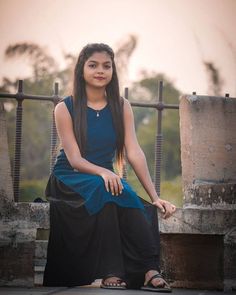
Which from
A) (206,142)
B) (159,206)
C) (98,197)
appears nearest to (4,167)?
(98,197)

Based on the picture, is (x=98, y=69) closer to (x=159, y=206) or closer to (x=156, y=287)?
(x=159, y=206)

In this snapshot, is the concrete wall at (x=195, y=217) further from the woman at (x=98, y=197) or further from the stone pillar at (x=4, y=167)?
the woman at (x=98, y=197)

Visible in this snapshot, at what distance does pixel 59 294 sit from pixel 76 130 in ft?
3.56

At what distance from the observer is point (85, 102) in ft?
17.5

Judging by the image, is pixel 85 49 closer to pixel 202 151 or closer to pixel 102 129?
pixel 102 129

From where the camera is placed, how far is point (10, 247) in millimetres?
5375

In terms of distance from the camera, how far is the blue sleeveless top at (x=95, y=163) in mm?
4977

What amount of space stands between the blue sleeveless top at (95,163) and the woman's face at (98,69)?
18 cm

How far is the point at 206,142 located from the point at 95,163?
1.12 m

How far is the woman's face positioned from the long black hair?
3 cm

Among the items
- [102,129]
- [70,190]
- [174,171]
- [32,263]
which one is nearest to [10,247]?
[32,263]

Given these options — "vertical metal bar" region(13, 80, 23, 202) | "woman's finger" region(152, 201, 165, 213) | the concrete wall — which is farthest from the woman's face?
"vertical metal bar" region(13, 80, 23, 202)

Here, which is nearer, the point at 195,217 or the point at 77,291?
the point at 77,291

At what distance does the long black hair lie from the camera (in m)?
5.24
